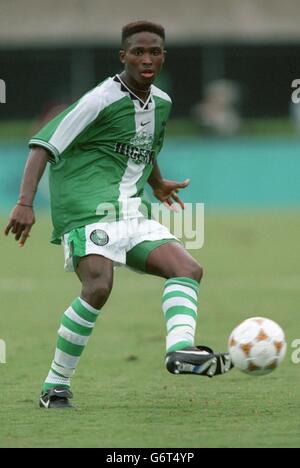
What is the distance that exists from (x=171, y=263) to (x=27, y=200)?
3.05 feet

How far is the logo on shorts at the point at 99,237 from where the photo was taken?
7316 mm

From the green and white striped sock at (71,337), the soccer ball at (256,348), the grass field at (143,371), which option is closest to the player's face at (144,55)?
the green and white striped sock at (71,337)

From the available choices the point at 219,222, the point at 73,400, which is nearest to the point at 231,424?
the point at 73,400

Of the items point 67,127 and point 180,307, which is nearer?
point 180,307

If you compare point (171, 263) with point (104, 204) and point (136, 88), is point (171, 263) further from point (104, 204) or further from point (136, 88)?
point (136, 88)

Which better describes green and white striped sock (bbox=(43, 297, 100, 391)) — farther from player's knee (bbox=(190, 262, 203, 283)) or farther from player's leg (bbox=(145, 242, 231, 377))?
player's knee (bbox=(190, 262, 203, 283))

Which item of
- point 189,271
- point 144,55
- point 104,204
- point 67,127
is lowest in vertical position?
point 189,271

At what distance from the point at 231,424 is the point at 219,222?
55.4 feet

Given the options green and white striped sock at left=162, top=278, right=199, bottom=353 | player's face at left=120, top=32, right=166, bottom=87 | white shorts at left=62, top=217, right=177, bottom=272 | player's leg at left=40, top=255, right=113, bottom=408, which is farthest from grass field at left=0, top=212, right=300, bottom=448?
player's face at left=120, top=32, right=166, bottom=87

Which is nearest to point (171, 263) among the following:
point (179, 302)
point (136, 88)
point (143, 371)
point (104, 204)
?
point (179, 302)

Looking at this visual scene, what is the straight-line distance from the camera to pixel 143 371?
8977 millimetres

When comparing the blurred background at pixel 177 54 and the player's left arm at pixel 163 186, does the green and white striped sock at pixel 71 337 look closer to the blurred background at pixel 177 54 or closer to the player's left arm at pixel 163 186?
the player's left arm at pixel 163 186

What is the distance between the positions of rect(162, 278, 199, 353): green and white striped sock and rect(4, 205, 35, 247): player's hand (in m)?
0.89

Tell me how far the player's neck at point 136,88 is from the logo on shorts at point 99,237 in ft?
3.09
